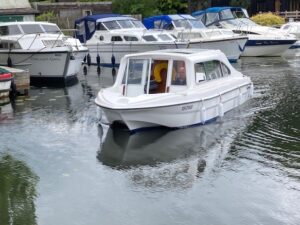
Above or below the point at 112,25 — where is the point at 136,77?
below

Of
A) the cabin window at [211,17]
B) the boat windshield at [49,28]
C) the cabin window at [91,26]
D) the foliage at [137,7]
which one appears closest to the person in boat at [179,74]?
the boat windshield at [49,28]

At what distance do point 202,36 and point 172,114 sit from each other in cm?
1669

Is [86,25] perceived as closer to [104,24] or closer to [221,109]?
[104,24]

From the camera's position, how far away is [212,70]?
1608cm

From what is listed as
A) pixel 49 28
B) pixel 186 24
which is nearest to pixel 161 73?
pixel 49 28

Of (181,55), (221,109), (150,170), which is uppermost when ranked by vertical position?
(181,55)

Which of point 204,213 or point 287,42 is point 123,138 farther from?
point 287,42

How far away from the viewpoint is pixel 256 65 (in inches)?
1160

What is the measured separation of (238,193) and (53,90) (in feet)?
45.9

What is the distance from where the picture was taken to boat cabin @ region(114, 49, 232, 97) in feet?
48.1

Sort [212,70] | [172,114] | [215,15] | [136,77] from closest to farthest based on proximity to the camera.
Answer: [172,114], [136,77], [212,70], [215,15]

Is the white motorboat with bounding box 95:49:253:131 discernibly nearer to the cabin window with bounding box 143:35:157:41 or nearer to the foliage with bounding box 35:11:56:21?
the cabin window with bounding box 143:35:157:41

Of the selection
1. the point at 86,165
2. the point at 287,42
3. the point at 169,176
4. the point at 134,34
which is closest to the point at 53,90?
the point at 134,34

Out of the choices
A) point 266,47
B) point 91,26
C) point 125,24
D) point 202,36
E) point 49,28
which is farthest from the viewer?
point 266,47
